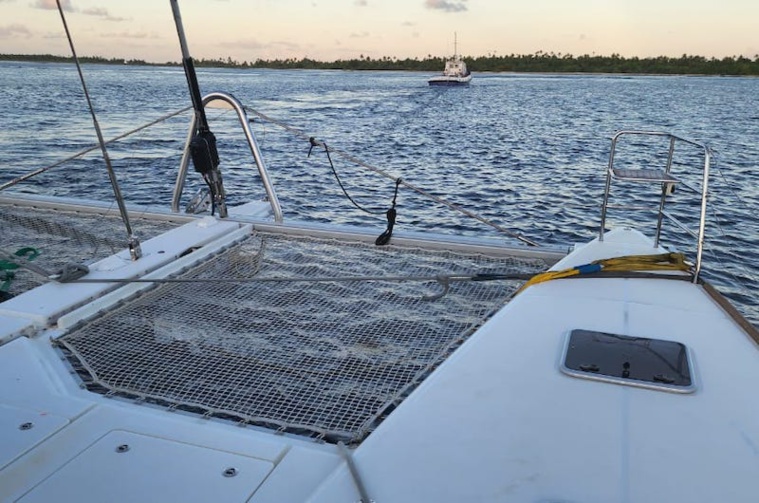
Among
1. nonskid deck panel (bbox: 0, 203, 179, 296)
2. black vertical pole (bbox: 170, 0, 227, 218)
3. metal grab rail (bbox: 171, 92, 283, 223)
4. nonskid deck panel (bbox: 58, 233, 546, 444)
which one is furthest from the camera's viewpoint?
metal grab rail (bbox: 171, 92, 283, 223)

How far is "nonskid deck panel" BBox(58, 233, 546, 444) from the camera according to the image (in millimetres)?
2924

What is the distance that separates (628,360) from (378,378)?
130cm

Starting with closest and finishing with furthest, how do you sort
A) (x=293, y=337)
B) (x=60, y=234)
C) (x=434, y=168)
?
(x=293, y=337) < (x=60, y=234) < (x=434, y=168)

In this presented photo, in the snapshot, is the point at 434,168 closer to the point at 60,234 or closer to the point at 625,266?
the point at 60,234

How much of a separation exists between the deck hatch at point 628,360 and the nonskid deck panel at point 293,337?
87 cm

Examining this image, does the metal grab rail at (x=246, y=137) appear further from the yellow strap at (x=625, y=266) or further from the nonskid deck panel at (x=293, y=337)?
the yellow strap at (x=625, y=266)

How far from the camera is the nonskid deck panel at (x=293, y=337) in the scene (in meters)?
2.92

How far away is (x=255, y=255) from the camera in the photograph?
5109mm

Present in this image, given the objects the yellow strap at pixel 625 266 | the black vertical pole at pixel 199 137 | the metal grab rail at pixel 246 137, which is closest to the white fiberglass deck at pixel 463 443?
the yellow strap at pixel 625 266

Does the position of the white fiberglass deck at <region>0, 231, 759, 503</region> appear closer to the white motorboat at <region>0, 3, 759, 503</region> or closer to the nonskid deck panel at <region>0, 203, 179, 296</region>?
the white motorboat at <region>0, 3, 759, 503</region>

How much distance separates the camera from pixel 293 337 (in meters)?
3.72

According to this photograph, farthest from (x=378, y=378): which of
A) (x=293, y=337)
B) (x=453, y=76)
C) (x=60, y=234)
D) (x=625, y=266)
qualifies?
(x=453, y=76)

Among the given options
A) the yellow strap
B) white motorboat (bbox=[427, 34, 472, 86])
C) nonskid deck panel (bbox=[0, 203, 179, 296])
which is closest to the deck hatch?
the yellow strap

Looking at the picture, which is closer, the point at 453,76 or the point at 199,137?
the point at 199,137
